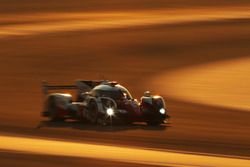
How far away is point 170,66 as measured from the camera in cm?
3791

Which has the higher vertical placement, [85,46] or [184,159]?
[85,46]

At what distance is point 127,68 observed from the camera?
36438mm

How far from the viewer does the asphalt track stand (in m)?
16.0

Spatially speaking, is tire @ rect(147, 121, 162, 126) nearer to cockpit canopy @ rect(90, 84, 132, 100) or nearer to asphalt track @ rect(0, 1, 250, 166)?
asphalt track @ rect(0, 1, 250, 166)

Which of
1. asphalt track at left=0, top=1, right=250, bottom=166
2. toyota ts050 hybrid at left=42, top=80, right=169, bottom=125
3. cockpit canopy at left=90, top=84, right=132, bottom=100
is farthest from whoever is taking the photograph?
cockpit canopy at left=90, top=84, right=132, bottom=100

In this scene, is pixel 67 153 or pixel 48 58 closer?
pixel 67 153

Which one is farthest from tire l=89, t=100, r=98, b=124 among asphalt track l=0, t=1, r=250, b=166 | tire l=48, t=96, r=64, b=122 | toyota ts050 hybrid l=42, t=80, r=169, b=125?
tire l=48, t=96, r=64, b=122

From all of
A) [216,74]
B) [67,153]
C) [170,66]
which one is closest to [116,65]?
[170,66]

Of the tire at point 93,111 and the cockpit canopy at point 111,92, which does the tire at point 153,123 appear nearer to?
the cockpit canopy at point 111,92

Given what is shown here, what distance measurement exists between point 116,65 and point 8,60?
205 inches

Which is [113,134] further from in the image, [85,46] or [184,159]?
[85,46]

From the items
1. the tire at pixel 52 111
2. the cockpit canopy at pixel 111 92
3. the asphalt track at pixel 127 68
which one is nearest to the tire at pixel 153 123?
the asphalt track at pixel 127 68

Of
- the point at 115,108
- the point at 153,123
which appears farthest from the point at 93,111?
the point at 153,123

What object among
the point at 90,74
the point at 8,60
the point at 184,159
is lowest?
the point at 184,159
